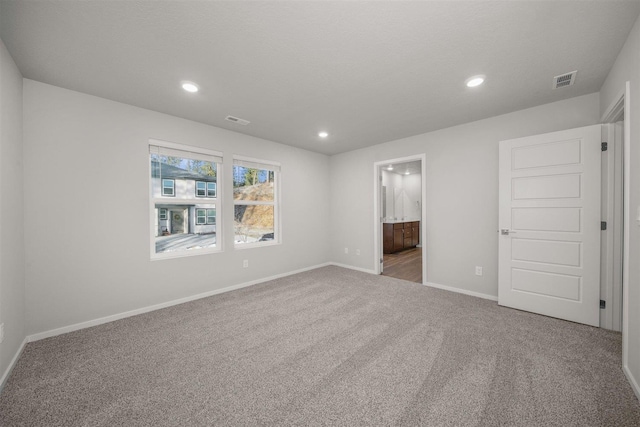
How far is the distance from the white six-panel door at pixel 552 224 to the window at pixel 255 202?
3.47m

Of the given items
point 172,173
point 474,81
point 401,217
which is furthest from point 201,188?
point 401,217

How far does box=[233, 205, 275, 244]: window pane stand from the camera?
3947mm

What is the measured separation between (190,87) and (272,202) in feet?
7.58

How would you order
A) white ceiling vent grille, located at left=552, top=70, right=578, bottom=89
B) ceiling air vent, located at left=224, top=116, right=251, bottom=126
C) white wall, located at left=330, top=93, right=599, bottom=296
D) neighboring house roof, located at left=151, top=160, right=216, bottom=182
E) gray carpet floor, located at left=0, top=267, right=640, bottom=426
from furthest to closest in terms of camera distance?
1. ceiling air vent, located at left=224, top=116, right=251, bottom=126
2. neighboring house roof, located at left=151, top=160, right=216, bottom=182
3. white wall, located at left=330, top=93, right=599, bottom=296
4. white ceiling vent grille, located at left=552, top=70, right=578, bottom=89
5. gray carpet floor, located at left=0, top=267, right=640, bottom=426

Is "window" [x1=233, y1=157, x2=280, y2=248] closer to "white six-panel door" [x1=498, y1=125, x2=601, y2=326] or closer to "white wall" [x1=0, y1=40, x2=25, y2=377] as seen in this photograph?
"white wall" [x1=0, y1=40, x2=25, y2=377]

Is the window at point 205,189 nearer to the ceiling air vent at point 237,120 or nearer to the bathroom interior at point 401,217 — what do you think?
the ceiling air vent at point 237,120

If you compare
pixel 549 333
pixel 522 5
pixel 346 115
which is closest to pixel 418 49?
pixel 522 5

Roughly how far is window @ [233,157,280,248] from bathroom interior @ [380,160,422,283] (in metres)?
2.48

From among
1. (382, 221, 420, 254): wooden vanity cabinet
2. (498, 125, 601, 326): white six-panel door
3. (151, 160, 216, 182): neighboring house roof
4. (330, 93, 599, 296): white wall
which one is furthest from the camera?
(382, 221, 420, 254): wooden vanity cabinet

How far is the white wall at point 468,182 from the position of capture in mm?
2885

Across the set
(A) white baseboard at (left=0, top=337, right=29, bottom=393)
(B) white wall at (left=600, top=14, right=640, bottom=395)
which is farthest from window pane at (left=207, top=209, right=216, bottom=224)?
(B) white wall at (left=600, top=14, right=640, bottom=395)

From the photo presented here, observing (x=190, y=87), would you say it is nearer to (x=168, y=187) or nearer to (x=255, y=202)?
(x=168, y=187)

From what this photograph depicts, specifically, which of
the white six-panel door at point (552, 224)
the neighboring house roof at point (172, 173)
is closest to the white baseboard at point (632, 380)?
the white six-panel door at point (552, 224)

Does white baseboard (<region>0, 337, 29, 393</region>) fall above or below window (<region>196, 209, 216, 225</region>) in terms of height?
below
